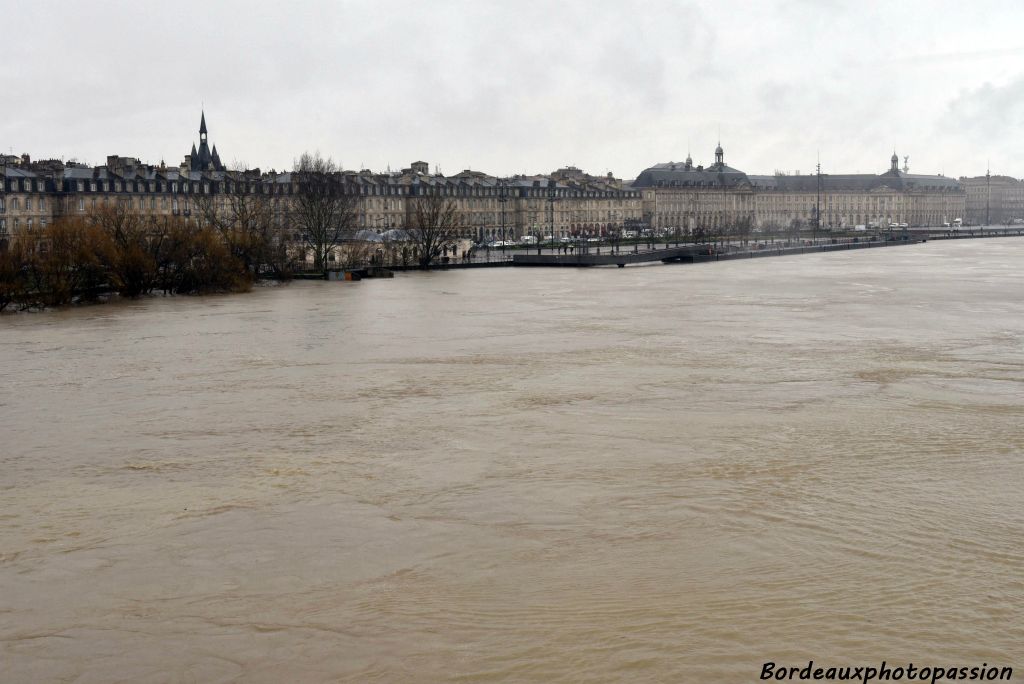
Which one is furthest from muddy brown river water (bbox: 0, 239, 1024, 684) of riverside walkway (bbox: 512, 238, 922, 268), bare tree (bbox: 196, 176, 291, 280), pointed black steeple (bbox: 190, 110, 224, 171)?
pointed black steeple (bbox: 190, 110, 224, 171)

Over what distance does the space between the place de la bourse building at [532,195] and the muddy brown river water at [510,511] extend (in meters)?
28.7

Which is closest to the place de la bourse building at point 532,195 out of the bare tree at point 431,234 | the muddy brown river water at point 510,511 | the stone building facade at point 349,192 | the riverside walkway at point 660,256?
the stone building facade at point 349,192

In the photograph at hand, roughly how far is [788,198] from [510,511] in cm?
15102

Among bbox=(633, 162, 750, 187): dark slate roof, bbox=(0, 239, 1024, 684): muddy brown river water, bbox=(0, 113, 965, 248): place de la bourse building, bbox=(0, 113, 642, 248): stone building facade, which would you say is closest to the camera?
bbox=(0, 239, 1024, 684): muddy brown river water

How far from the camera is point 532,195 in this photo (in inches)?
4560

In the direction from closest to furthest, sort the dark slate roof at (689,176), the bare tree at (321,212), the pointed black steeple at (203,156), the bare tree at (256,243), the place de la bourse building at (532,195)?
1. the bare tree at (256,243)
2. the bare tree at (321,212)
3. the place de la bourse building at (532,195)
4. the pointed black steeple at (203,156)
5. the dark slate roof at (689,176)

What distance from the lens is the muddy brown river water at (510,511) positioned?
10.1 metres

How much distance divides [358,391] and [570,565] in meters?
10.6

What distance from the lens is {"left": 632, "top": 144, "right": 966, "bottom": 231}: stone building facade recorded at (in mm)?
142125

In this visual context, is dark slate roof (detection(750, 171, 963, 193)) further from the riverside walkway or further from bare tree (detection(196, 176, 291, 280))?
bare tree (detection(196, 176, 291, 280))

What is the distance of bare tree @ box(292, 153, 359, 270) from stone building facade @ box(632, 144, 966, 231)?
7213 centimetres

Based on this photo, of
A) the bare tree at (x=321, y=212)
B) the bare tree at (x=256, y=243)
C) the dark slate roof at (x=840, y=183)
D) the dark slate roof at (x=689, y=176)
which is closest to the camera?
the bare tree at (x=256, y=243)

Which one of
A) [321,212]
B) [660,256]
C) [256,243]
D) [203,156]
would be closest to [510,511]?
[256,243]

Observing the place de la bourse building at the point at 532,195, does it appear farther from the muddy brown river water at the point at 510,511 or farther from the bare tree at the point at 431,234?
the muddy brown river water at the point at 510,511
